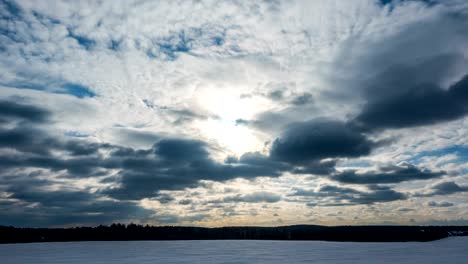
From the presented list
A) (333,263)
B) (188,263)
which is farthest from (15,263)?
(333,263)

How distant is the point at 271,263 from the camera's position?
8456cm

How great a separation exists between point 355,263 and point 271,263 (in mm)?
17141

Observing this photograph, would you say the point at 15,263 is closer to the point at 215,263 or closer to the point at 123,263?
the point at 123,263

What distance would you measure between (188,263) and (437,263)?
170 feet

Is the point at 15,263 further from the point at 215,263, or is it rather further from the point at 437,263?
the point at 437,263

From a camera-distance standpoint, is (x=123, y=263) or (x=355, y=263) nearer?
(x=355, y=263)

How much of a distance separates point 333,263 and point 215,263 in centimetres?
2470

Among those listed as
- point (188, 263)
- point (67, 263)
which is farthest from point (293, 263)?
point (67, 263)

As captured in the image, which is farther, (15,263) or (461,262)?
(15,263)

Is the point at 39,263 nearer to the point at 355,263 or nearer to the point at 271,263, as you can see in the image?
the point at 271,263

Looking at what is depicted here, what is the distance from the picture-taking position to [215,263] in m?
85.6

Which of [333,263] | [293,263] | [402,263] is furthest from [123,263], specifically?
[402,263]

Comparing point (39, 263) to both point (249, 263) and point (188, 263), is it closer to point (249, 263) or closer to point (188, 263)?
point (188, 263)

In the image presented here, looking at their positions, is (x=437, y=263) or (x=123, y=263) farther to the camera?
(x=123, y=263)
